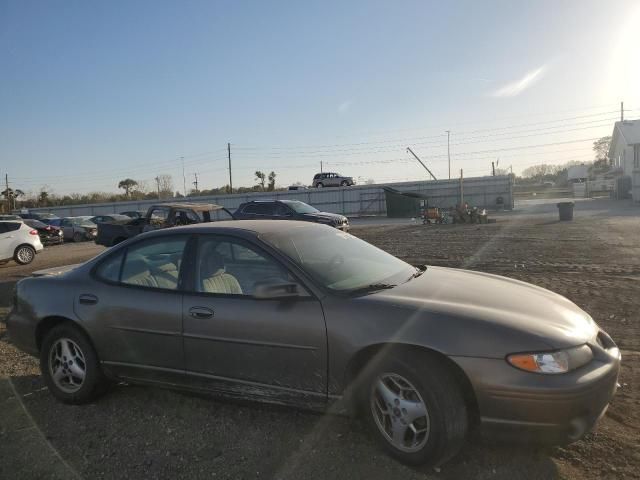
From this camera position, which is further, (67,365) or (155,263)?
(67,365)

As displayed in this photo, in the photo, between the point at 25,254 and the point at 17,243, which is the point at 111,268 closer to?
the point at 17,243

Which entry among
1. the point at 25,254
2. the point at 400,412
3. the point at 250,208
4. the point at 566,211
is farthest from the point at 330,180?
the point at 400,412

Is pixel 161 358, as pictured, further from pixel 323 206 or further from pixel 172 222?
pixel 323 206

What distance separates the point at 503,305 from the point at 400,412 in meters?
0.94

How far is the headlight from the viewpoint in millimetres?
2717

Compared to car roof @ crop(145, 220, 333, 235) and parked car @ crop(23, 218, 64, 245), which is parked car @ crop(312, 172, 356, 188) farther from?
car roof @ crop(145, 220, 333, 235)

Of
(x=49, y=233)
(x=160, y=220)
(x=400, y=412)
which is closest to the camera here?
(x=400, y=412)

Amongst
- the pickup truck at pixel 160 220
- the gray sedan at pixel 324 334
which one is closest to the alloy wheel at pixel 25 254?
the pickup truck at pixel 160 220

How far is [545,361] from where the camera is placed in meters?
2.73

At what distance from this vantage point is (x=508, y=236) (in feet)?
56.3

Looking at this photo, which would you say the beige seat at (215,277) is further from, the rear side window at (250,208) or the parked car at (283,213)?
the rear side window at (250,208)

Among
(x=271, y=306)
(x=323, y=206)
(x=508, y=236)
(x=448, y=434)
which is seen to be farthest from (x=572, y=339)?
(x=323, y=206)

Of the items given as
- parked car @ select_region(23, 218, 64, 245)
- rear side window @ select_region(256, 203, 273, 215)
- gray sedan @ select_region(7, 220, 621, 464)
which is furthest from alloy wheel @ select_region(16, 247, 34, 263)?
gray sedan @ select_region(7, 220, 621, 464)

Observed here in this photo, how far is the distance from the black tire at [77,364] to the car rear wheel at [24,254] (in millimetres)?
13571
